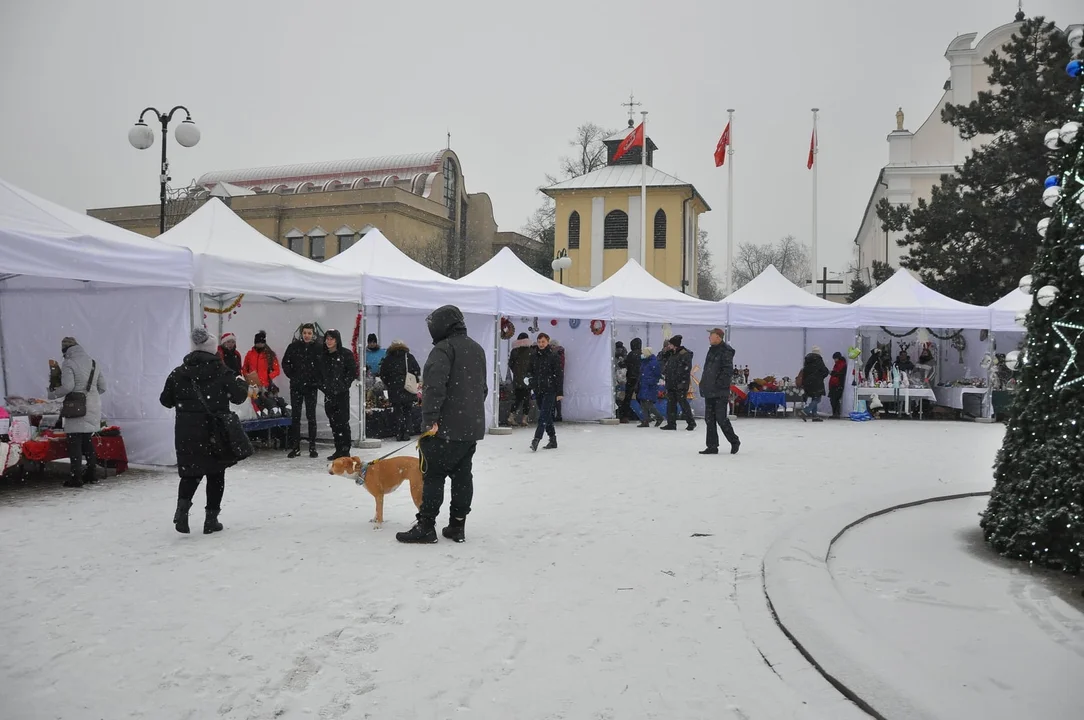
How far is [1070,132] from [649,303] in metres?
11.5

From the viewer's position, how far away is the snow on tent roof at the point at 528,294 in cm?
1446

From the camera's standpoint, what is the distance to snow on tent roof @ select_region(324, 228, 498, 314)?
11.9 m

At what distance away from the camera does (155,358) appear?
31.3 feet

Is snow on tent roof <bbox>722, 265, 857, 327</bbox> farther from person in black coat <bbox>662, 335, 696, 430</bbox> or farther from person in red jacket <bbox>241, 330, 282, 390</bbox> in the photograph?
person in red jacket <bbox>241, 330, 282, 390</bbox>

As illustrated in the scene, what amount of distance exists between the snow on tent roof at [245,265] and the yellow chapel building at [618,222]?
32415 mm

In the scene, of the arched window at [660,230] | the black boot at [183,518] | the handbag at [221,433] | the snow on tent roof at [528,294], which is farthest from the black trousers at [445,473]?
the arched window at [660,230]

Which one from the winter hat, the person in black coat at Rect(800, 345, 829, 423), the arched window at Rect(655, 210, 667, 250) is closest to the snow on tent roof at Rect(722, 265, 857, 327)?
the person in black coat at Rect(800, 345, 829, 423)

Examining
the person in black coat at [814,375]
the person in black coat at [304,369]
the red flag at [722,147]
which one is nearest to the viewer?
the person in black coat at [304,369]

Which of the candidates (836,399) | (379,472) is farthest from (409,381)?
(836,399)

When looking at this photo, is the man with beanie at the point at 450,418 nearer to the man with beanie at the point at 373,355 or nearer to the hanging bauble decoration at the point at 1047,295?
the hanging bauble decoration at the point at 1047,295

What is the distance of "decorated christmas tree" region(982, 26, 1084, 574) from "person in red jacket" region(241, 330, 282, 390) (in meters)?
9.59

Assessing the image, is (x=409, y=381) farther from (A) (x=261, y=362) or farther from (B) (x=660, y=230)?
(B) (x=660, y=230)

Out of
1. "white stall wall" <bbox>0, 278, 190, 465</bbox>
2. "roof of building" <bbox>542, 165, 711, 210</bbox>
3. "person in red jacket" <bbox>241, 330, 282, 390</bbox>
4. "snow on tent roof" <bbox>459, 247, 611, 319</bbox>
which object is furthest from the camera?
"roof of building" <bbox>542, 165, 711, 210</bbox>

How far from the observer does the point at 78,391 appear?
8258 mm
